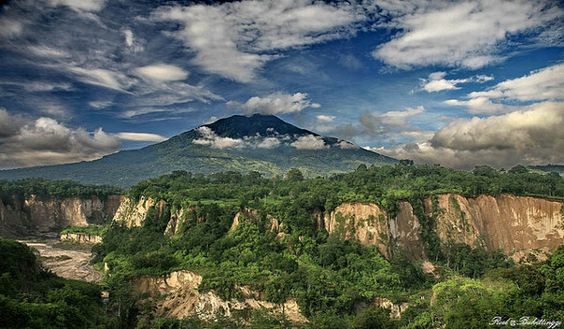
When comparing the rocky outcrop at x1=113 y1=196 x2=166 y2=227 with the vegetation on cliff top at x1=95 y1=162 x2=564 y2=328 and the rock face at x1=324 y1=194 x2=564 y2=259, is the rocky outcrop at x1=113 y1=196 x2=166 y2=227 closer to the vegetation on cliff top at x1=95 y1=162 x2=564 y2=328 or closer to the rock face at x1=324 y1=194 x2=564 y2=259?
the vegetation on cliff top at x1=95 y1=162 x2=564 y2=328

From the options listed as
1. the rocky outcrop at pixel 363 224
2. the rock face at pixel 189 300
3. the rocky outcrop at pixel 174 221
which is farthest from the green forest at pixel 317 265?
the rocky outcrop at pixel 363 224

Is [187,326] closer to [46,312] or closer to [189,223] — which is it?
[46,312]

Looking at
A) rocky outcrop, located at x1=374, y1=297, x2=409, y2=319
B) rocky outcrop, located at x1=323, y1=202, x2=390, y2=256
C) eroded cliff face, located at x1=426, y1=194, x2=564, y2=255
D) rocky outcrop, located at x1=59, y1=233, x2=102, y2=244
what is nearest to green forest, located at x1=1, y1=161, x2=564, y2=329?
rocky outcrop, located at x1=374, y1=297, x2=409, y2=319

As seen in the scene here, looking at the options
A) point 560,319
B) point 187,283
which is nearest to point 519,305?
point 560,319

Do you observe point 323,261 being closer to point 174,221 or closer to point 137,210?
point 174,221

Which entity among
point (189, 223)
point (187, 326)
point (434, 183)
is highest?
point (434, 183)
